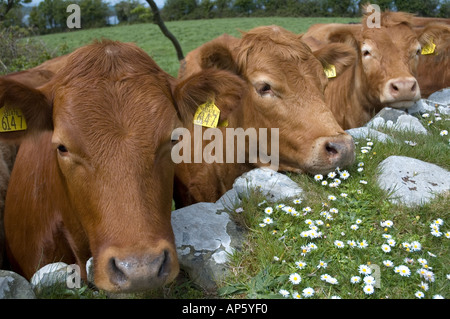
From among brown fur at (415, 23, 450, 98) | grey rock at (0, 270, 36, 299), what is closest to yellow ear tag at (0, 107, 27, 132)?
grey rock at (0, 270, 36, 299)

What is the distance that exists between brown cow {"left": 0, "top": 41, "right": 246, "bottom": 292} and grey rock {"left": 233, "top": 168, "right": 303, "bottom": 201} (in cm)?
91

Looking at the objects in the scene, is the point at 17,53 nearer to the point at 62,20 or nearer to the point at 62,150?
the point at 62,150

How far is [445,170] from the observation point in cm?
403

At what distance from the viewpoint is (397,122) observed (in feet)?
17.3

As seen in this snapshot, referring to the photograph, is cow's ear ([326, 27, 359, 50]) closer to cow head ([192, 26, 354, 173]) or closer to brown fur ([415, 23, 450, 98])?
brown fur ([415, 23, 450, 98])

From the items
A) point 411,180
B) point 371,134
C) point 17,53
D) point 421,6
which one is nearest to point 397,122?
point 371,134

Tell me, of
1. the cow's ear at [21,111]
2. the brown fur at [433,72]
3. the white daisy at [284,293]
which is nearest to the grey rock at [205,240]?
the white daisy at [284,293]

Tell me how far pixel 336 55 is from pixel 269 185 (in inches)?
92.6

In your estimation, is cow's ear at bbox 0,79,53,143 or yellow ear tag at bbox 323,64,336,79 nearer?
cow's ear at bbox 0,79,53,143

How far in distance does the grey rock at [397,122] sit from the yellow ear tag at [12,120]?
4.00 meters

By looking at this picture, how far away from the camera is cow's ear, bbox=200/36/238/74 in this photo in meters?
4.25

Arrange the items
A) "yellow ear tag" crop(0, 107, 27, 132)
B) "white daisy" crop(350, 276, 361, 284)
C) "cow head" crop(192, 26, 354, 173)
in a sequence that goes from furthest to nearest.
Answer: "cow head" crop(192, 26, 354, 173) < "yellow ear tag" crop(0, 107, 27, 132) < "white daisy" crop(350, 276, 361, 284)

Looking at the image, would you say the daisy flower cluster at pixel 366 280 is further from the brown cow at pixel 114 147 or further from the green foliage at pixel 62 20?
the green foliage at pixel 62 20
